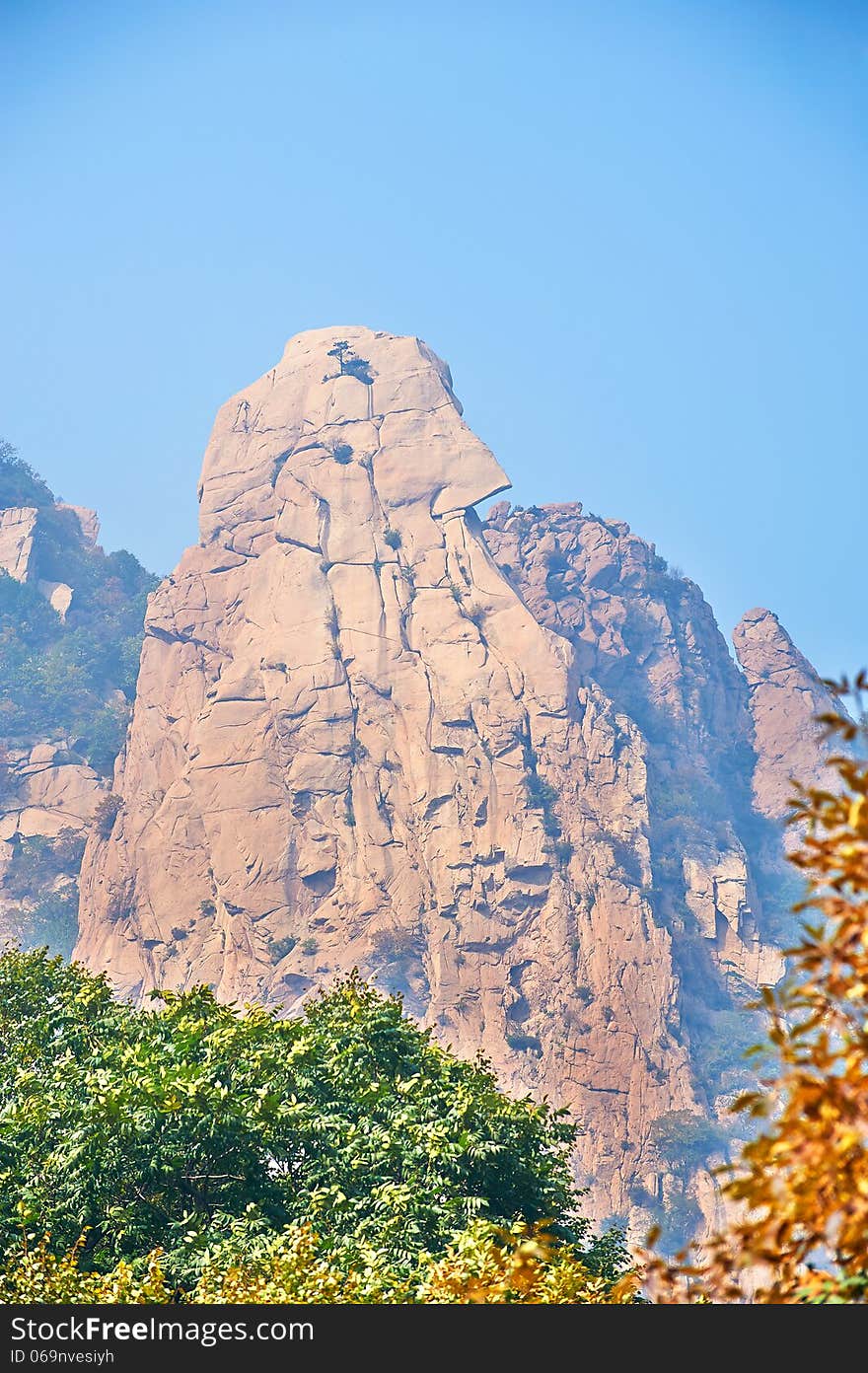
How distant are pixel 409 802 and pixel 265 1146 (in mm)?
64181

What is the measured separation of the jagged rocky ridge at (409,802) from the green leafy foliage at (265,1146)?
5521 centimetres

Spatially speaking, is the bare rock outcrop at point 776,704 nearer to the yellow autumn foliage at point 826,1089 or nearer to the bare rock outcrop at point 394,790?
the bare rock outcrop at point 394,790

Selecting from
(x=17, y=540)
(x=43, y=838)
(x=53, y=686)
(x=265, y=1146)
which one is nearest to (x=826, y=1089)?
(x=265, y=1146)

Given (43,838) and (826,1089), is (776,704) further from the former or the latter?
(826,1089)

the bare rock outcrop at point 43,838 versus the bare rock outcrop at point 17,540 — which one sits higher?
the bare rock outcrop at point 17,540

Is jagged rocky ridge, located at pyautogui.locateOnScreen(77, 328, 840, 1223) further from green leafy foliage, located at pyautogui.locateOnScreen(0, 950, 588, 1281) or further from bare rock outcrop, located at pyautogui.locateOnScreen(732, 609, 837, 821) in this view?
green leafy foliage, located at pyautogui.locateOnScreen(0, 950, 588, 1281)

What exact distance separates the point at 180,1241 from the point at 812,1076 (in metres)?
14.0

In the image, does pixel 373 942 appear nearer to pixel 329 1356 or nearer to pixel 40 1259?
pixel 40 1259

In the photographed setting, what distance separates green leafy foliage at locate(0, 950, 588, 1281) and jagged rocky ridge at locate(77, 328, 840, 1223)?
55.2 meters

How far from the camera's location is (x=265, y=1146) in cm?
1852

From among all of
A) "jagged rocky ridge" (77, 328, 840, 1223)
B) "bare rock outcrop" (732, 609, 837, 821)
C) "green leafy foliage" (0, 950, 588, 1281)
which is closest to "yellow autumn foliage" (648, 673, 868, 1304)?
"green leafy foliage" (0, 950, 588, 1281)

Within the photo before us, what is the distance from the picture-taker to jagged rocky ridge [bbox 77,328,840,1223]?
253 ft

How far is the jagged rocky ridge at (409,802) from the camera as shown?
77.1 m

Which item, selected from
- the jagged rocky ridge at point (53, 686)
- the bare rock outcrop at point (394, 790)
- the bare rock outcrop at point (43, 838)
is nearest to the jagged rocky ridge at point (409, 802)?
the bare rock outcrop at point (394, 790)
